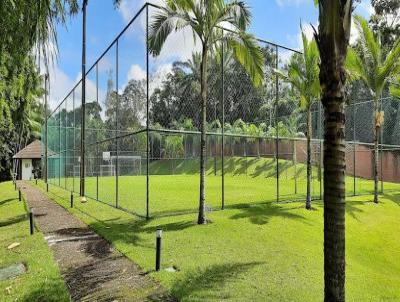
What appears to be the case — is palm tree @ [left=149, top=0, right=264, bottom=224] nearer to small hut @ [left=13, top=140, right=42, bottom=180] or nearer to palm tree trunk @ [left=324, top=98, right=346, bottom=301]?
palm tree trunk @ [left=324, top=98, right=346, bottom=301]

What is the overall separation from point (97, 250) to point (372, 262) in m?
5.98

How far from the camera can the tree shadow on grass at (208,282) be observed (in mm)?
5453

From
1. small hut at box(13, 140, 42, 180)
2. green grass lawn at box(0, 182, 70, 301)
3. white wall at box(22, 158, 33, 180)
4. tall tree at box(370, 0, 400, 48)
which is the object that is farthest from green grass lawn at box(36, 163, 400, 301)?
white wall at box(22, 158, 33, 180)

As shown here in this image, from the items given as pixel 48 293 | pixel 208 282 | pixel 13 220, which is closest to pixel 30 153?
pixel 13 220

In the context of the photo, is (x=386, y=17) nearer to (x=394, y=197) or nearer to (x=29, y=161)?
(x=394, y=197)

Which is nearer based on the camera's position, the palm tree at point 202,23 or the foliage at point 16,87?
the foliage at point 16,87

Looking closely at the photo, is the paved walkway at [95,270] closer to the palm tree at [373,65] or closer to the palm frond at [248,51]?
the palm frond at [248,51]

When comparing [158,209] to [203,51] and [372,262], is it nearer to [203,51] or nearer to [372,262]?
[203,51]

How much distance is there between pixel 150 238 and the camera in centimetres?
855

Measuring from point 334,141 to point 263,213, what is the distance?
25.3ft

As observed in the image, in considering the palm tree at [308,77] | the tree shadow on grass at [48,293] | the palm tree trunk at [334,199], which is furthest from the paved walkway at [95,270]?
the palm tree at [308,77]

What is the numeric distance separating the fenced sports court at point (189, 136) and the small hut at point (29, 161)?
41.3 feet

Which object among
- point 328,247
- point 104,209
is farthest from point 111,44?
point 328,247

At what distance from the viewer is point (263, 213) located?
37.4 feet
